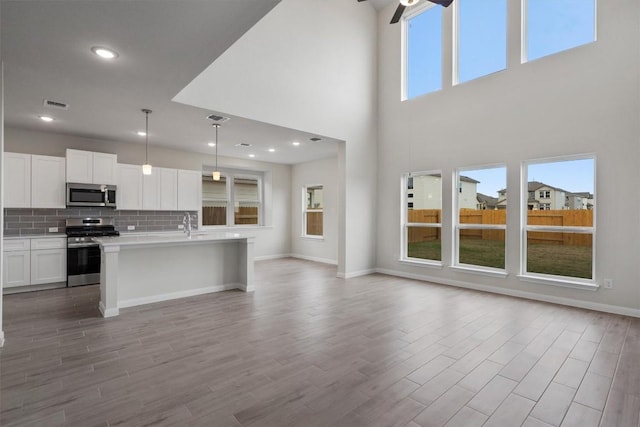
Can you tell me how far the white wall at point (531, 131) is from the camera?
408 cm

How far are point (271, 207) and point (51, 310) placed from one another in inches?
217

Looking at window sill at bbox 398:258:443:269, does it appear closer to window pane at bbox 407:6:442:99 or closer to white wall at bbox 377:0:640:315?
white wall at bbox 377:0:640:315

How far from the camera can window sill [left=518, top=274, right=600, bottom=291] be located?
4.30m

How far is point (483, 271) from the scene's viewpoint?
5332 millimetres

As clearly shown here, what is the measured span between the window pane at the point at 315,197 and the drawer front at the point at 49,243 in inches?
217

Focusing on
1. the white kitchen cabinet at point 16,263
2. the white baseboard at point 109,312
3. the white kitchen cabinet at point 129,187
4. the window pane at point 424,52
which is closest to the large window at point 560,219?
the window pane at point 424,52

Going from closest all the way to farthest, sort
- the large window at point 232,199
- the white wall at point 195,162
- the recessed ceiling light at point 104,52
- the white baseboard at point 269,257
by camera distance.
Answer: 1. the recessed ceiling light at point 104,52
2. the white wall at point 195,162
3. the large window at point 232,199
4. the white baseboard at point 269,257

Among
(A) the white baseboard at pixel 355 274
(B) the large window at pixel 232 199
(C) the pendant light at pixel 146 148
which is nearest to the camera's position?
(C) the pendant light at pixel 146 148

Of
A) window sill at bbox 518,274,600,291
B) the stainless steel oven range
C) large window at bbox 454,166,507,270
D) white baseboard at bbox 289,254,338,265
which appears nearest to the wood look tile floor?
window sill at bbox 518,274,600,291

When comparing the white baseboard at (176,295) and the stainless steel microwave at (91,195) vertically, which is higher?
the stainless steel microwave at (91,195)

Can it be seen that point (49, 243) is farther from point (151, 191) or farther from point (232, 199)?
point (232, 199)

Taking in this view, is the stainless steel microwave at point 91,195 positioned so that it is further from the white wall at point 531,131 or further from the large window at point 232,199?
the white wall at point 531,131

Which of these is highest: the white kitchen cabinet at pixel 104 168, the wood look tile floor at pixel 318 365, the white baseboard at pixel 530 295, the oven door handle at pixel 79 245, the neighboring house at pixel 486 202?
the white kitchen cabinet at pixel 104 168

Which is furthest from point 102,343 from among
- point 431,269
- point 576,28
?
point 576,28
